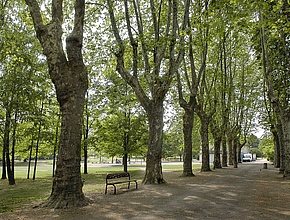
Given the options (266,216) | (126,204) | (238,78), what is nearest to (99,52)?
(126,204)

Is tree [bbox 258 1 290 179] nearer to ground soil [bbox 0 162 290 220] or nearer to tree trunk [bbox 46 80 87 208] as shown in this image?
ground soil [bbox 0 162 290 220]

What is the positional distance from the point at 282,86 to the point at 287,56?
242cm

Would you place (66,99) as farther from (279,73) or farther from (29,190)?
Answer: (279,73)

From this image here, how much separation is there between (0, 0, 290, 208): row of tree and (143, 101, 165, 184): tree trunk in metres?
0.05

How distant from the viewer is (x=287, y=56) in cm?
1869

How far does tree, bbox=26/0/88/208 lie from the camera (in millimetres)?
8688

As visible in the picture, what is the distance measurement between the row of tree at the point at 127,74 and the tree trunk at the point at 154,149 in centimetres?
5

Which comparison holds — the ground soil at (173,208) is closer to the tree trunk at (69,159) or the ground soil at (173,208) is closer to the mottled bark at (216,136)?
the tree trunk at (69,159)

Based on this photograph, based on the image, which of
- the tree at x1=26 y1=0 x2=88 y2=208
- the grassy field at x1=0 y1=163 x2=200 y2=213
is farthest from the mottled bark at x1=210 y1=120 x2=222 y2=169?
the tree at x1=26 y1=0 x2=88 y2=208

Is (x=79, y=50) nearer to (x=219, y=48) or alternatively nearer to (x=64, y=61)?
(x=64, y=61)

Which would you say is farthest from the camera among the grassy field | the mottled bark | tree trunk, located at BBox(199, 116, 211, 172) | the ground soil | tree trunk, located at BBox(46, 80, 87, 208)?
the mottled bark

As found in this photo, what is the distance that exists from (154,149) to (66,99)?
20.2 feet

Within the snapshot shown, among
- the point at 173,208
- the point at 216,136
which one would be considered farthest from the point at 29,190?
the point at 216,136

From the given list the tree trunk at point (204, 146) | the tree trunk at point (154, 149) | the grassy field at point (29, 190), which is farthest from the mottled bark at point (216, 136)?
the tree trunk at point (154, 149)
